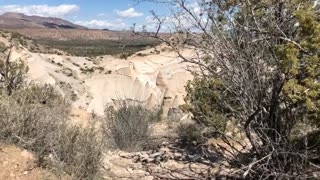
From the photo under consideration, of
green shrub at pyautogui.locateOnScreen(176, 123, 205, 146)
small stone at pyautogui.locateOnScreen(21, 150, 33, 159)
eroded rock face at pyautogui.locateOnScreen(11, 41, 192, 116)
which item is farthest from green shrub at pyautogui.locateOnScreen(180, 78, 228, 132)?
eroded rock face at pyautogui.locateOnScreen(11, 41, 192, 116)

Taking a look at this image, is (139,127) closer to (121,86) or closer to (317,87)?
(317,87)

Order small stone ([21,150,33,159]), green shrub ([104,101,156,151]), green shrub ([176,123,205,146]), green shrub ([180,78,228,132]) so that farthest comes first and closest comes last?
green shrub ([176,123,205,146]), green shrub ([104,101,156,151]), green shrub ([180,78,228,132]), small stone ([21,150,33,159])

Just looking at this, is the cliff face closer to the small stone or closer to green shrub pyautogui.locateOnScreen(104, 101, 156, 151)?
green shrub pyautogui.locateOnScreen(104, 101, 156, 151)

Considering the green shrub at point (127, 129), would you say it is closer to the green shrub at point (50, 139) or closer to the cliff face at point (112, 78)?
the green shrub at point (50, 139)

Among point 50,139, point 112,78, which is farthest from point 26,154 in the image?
point 112,78

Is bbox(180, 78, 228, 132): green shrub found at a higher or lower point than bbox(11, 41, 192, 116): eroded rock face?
higher

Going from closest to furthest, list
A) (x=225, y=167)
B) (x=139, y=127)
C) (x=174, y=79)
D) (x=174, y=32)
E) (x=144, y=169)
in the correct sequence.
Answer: (x=174, y=32), (x=225, y=167), (x=144, y=169), (x=139, y=127), (x=174, y=79)

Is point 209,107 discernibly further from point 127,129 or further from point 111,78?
point 111,78

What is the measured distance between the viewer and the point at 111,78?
33.2m

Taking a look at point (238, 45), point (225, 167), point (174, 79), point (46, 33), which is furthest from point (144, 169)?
point (46, 33)

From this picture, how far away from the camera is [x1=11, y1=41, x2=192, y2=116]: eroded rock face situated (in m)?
27.5

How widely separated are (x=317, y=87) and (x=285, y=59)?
1.47 feet

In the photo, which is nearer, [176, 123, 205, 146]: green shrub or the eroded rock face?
[176, 123, 205, 146]: green shrub

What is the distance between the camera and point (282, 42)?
5.93 metres
